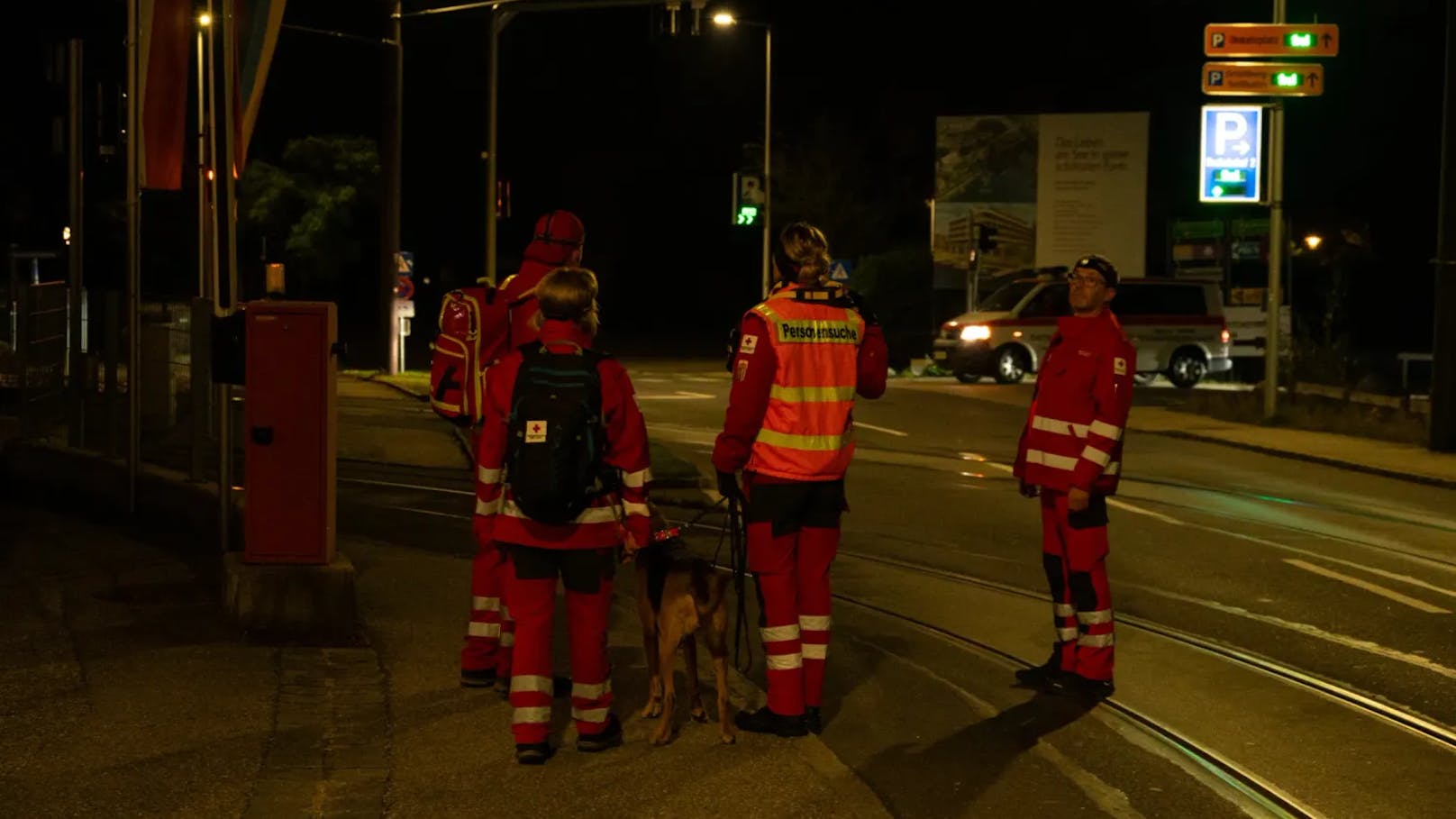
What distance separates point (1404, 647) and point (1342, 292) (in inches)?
849

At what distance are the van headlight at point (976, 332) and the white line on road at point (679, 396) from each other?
6.31m

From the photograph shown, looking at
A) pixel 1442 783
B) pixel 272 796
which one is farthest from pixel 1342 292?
pixel 272 796

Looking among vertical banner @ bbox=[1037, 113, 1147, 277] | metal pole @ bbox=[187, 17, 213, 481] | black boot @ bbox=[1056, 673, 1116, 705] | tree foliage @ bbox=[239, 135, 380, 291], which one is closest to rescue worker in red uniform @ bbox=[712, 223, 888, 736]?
black boot @ bbox=[1056, 673, 1116, 705]

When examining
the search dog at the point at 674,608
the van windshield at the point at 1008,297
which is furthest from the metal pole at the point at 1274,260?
the search dog at the point at 674,608

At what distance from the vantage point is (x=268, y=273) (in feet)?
38.8

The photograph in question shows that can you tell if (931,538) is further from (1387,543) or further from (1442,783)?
(1442,783)

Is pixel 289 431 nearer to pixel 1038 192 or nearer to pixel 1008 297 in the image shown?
pixel 1008 297

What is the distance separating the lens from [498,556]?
733 cm

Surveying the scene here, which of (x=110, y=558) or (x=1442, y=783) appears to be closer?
(x=1442, y=783)

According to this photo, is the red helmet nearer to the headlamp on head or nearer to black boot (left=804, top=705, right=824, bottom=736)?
black boot (left=804, top=705, right=824, bottom=736)

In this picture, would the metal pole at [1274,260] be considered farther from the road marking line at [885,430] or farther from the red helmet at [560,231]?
the red helmet at [560,231]

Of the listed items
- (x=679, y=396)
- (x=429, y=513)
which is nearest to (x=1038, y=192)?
(x=679, y=396)

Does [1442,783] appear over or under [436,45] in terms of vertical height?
under

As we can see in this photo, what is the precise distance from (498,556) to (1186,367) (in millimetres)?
28701
